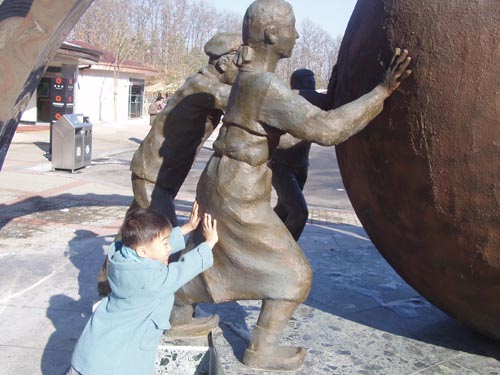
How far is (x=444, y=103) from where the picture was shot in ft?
8.39

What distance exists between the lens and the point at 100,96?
26.9 metres

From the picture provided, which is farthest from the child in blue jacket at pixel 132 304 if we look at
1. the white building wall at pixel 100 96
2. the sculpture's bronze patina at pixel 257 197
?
the white building wall at pixel 100 96

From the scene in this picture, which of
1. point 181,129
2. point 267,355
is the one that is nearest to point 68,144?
point 181,129

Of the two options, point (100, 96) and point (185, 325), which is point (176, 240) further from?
point (100, 96)

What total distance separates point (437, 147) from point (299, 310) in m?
1.61

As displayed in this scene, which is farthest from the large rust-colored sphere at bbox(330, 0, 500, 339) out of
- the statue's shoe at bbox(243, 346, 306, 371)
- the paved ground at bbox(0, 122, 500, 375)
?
the statue's shoe at bbox(243, 346, 306, 371)

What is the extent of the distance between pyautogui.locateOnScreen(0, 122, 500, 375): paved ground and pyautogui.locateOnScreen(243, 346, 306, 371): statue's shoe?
0.20 feet

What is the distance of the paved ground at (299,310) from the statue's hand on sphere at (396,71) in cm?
142

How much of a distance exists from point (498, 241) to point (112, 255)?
1646 mm

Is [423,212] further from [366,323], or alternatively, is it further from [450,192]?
[366,323]

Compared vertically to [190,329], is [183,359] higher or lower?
lower

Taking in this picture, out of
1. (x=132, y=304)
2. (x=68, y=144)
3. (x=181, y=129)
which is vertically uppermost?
(x=181, y=129)

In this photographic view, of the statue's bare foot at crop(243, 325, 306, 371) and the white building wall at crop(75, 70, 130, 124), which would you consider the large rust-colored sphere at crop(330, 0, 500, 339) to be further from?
the white building wall at crop(75, 70, 130, 124)

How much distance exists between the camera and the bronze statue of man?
3.79m
